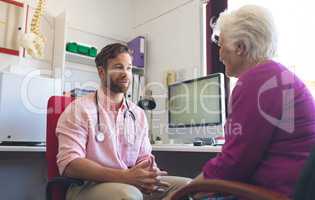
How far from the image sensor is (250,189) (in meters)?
0.87

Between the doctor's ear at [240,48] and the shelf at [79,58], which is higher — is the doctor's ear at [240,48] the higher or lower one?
the lower one

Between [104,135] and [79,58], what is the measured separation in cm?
164

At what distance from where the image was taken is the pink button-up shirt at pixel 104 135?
4.61ft

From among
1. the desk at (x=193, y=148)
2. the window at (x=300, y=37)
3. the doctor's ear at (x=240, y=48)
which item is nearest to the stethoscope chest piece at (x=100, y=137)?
the desk at (x=193, y=148)

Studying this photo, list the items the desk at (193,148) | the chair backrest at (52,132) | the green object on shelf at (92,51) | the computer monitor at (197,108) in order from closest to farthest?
the chair backrest at (52,132), the desk at (193,148), the computer monitor at (197,108), the green object on shelf at (92,51)

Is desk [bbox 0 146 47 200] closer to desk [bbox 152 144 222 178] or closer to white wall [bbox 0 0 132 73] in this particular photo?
desk [bbox 152 144 222 178]

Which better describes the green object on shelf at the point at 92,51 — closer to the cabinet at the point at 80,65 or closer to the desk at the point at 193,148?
the cabinet at the point at 80,65

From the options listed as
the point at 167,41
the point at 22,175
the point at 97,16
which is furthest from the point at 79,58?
the point at 22,175

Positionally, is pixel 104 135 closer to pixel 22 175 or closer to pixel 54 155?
pixel 54 155

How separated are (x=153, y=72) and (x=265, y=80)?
236cm

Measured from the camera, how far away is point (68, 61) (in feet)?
9.76

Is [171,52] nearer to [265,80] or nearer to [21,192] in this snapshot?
[21,192]

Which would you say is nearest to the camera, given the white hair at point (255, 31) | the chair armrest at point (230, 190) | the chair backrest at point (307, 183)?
the chair backrest at point (307, 183)

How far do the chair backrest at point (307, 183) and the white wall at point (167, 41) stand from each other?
2071mm
